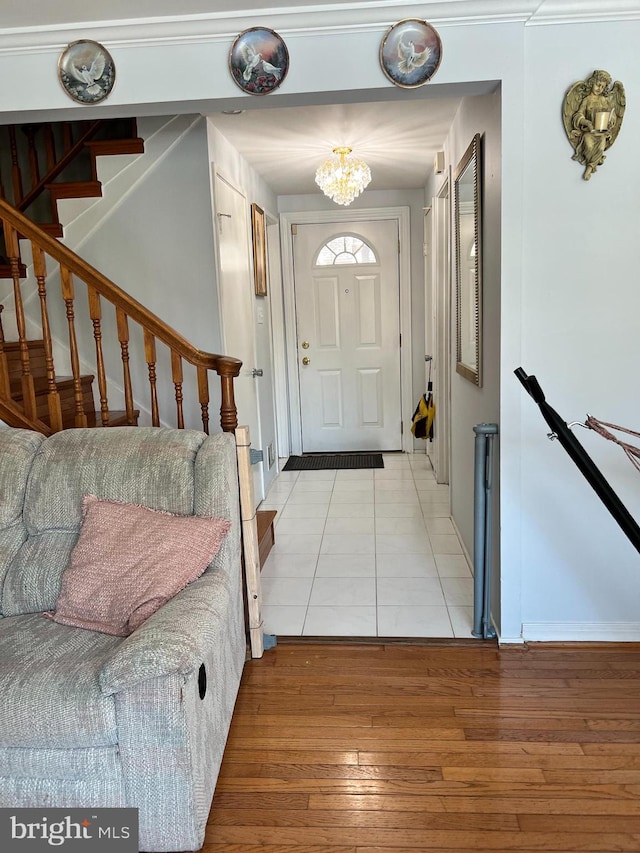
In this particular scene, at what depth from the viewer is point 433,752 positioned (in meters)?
1.88

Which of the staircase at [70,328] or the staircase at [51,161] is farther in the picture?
the staircase at [51,161]

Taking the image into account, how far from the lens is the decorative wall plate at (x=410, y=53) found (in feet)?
6.95

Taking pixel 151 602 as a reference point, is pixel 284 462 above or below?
below

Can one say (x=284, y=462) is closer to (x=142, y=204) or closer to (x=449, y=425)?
(x=449, y=425)

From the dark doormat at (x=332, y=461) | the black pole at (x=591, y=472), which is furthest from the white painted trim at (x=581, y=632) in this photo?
the dark doormat at (x=332, y=461)

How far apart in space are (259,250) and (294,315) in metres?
1.12

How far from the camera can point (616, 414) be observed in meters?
2.32

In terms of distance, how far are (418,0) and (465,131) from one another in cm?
100

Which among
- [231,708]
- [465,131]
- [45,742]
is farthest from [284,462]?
[45,742]

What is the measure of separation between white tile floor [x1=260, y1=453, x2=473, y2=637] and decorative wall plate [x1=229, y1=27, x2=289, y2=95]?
2073mm

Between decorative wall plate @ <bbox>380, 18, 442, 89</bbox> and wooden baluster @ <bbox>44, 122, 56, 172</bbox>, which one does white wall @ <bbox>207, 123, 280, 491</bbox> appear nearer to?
wooden baluster @ <bbox>44, 122, 56, 172</bbox>

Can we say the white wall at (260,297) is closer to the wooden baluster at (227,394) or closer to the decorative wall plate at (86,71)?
the decorative wall plate at (86,71)

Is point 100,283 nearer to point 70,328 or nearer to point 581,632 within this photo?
point 70,328
